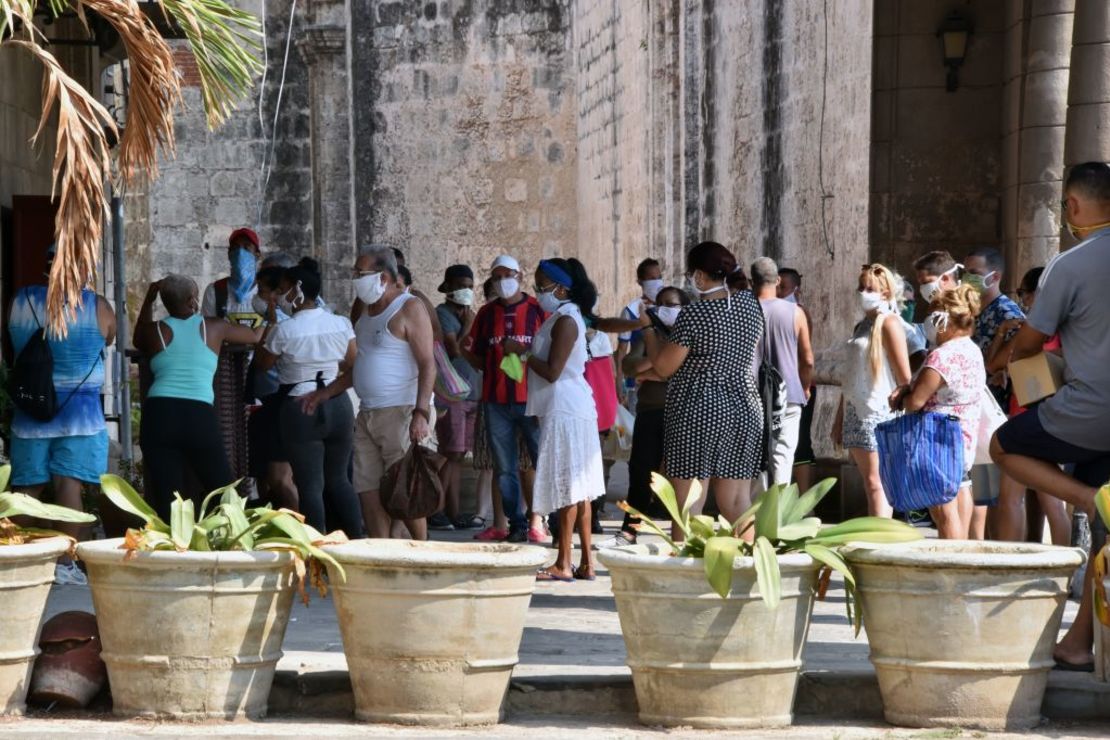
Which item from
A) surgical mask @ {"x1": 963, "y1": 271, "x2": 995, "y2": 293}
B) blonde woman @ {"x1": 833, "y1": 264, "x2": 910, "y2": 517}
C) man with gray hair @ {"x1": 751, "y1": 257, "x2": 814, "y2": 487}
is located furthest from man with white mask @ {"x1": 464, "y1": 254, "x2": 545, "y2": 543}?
surgical mask @ {"x1": 963, "y1": 271, "x2": 995, "y2": 293}

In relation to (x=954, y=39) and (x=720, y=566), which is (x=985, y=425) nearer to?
(x=720, y=566)

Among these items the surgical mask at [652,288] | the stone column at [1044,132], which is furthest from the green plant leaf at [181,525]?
the stone column at [1044,132]

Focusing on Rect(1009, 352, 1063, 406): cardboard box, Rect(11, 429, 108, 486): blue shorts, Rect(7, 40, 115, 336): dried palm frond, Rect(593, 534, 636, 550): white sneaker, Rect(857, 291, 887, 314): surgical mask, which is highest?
Rect(7, 40, 115, 336): dried palm frond

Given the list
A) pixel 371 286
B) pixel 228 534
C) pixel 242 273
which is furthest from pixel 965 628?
pixel 242 273

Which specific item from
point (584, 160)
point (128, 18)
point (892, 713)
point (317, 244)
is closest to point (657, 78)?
point (584, 160)

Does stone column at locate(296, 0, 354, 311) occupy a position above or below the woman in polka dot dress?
above

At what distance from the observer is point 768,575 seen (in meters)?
6.28

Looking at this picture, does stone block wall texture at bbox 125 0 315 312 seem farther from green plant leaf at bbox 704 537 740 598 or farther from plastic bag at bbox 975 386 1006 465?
green plant leaf at bbox 704 537 740 598

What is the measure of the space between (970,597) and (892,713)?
0.49 m

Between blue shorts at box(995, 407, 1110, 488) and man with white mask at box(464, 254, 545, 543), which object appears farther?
man with white mask at box(464, 254, 545, 543)

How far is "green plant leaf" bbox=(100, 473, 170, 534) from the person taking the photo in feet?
22.1

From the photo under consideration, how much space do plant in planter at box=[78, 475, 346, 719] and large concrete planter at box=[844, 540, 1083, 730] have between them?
173cm

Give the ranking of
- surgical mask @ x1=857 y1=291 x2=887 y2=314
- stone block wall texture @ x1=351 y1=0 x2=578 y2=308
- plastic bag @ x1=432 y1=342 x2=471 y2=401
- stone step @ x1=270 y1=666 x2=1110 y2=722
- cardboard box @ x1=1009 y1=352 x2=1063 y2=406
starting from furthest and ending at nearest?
stone block wall texture @ x1=351 y1=0 x2=578 y2=308 < plastic bag @ x1=432 y1=342 x2=471 y2=401 < surgical mask @ x1=857 y1=291 x2=887 y2=314 < cardboard box @ x1=1009 y1=352 x2=1063 y2=406 < stone step @ x1=270 y1=666 x2=1110 y2=722

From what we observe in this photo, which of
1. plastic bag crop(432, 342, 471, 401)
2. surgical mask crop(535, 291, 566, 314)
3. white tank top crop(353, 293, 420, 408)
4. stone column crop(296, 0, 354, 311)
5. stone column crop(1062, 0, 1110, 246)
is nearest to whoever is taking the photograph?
white tank top crop(353, 293, 420, 408)
